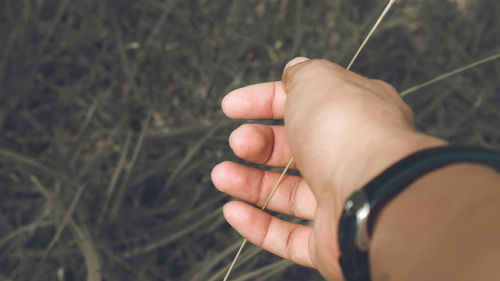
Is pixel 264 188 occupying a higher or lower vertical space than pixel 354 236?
lower

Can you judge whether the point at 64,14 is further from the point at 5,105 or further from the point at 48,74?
the point at 5,105

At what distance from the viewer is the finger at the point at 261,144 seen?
22.9 inches

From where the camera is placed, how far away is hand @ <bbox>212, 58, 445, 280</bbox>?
1.41ft

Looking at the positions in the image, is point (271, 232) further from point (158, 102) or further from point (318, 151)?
point (158, 102)

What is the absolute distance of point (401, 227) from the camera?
355mm

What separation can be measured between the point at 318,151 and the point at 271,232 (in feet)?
0.69

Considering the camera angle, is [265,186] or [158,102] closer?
[265,186]

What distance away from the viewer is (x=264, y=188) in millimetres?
654

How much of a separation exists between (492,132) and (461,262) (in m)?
0.65

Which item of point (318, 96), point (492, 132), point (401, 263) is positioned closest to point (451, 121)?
point (492, 132)

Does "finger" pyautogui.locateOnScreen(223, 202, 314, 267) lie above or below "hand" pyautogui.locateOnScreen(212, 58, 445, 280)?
below

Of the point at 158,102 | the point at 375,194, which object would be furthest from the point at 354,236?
the point at 158,102

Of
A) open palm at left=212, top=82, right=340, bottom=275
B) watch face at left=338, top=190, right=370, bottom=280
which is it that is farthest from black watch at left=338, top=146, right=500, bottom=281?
open palm at left=212, top=82, right=340, bottom=275

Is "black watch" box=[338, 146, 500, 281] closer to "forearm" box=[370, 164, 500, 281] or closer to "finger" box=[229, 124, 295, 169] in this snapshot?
"forearm" box=[370, 164, 500, 281]
